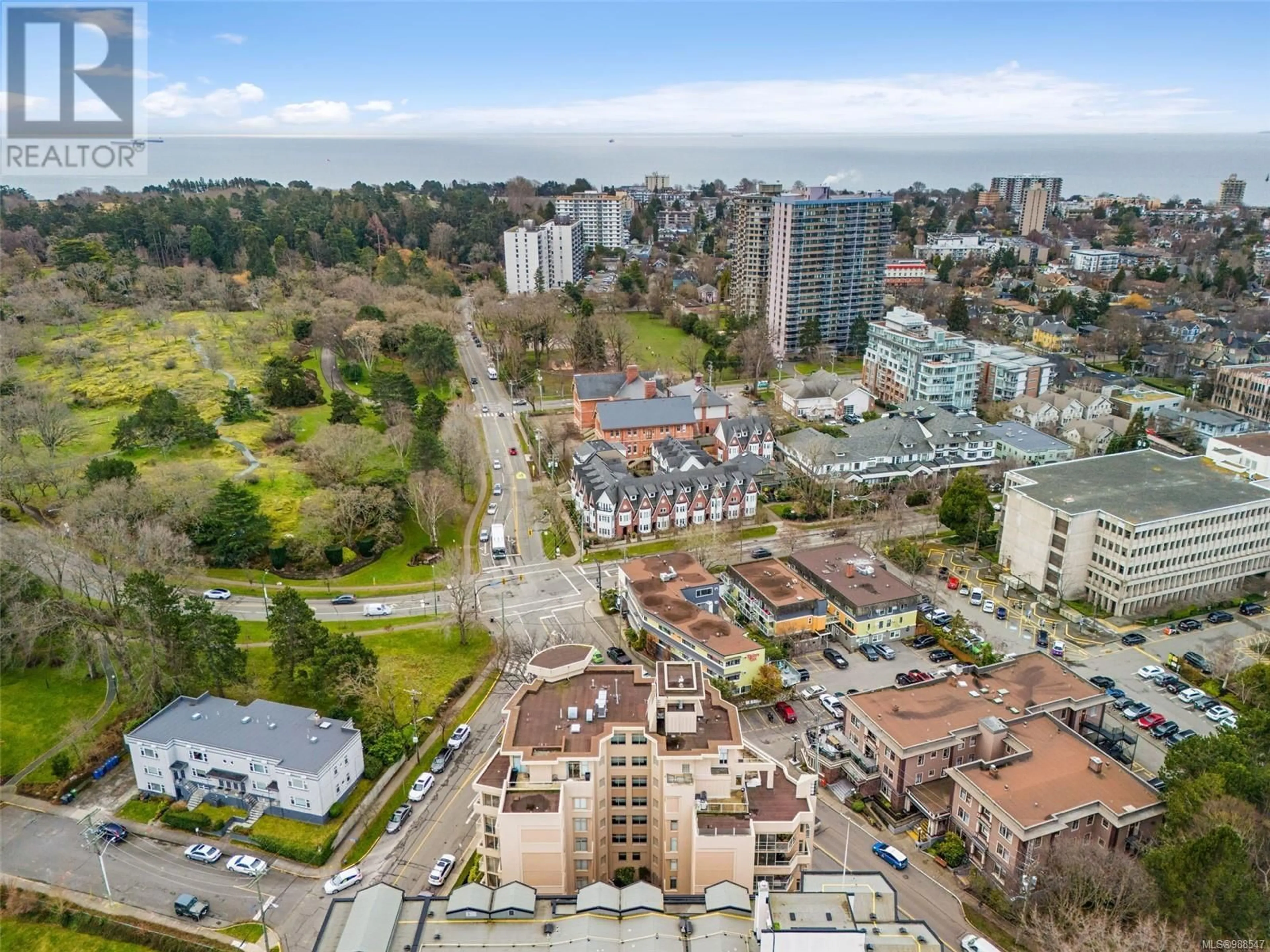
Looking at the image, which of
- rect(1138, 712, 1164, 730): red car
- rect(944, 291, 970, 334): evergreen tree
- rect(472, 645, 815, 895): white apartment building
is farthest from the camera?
rect(944, 291, 970, 334): evergreen tree

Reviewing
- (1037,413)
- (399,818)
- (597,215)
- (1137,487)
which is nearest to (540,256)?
(597,215)

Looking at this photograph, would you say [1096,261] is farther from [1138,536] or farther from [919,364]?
[1138,536]

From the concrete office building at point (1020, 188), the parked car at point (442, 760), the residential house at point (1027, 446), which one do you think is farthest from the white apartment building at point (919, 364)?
the concrete office building at point (1020, 188)

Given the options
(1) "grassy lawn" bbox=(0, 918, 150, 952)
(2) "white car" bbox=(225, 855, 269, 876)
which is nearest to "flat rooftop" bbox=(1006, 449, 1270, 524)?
(2) "white car" bbox=(225, 855, 269, 876)

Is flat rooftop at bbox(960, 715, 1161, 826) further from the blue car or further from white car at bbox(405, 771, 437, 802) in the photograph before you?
white car at bbox(405, 771, 437, 802)

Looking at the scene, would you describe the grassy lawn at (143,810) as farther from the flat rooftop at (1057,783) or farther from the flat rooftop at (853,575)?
the flat rooftop at (853,575)

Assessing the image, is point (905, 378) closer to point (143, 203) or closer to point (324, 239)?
point (324, 239)
